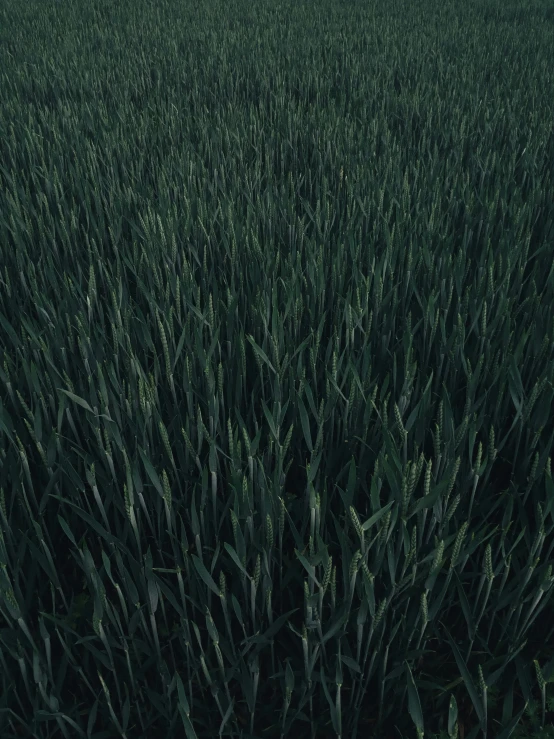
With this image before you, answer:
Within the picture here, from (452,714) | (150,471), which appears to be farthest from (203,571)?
(452,714)

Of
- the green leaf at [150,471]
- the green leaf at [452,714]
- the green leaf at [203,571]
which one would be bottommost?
the green leaf at [452,714]

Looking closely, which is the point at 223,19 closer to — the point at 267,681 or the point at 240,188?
the point at 240,188

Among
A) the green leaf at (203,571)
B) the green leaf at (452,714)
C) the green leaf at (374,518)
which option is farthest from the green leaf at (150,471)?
the green leaf at (452,714)

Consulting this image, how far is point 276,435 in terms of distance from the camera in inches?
35.5

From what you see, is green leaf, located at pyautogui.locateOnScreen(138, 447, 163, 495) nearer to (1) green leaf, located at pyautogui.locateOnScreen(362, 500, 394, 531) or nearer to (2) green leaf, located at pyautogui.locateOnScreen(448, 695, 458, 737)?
(1) green leaf, located at pyautogui.locateOnScreen(362, 500, 394, 531)

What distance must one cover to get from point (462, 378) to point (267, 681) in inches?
27.9

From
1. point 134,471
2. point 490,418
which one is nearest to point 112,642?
point 134,471

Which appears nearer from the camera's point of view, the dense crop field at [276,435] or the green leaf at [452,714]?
the green leaf at [452,714]

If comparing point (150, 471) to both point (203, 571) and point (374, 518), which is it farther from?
point (374, 518)

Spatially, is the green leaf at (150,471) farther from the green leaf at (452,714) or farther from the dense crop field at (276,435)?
the green leaf at (452,714)

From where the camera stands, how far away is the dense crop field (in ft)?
2.67

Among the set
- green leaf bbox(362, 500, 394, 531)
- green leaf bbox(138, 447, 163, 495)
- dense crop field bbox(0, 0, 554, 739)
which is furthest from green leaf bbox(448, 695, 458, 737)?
green leaf bbox(138, 447, 163, 495)

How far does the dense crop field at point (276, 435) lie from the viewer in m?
0.81

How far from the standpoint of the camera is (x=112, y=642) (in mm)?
814
